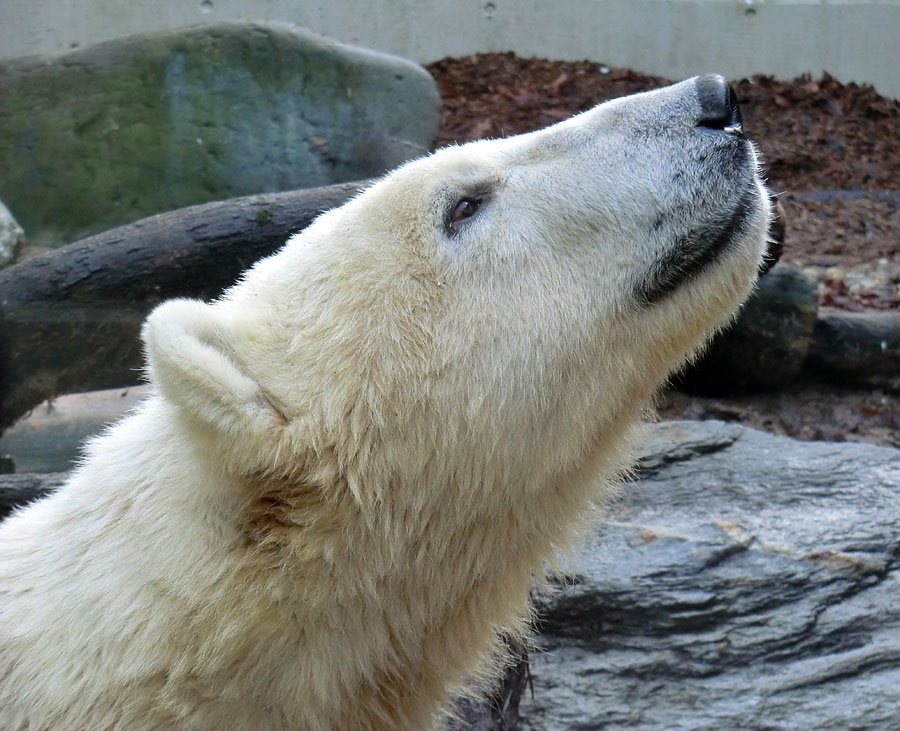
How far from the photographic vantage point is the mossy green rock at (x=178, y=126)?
7535mm

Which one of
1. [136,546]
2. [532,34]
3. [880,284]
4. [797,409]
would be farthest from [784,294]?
[532,34]

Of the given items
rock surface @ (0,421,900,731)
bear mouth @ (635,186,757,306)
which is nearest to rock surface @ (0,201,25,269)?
rock surface @ (0,421,900,731)

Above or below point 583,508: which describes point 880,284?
below

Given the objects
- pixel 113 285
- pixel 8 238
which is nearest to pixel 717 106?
pixel 113 285

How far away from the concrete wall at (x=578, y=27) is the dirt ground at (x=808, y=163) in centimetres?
18

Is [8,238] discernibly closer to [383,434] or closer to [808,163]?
[383,434]

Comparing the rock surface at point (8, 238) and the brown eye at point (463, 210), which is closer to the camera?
the brown eye at point (463, 210)

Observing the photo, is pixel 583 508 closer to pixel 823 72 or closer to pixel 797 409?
pixel 797 409

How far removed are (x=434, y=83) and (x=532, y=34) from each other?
1450 millimetres

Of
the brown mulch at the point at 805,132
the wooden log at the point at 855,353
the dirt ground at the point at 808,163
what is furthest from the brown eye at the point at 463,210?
the brown mulch at the point at 805,132

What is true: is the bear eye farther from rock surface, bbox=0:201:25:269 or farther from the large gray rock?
rock surface, bbox=0:201:25:269

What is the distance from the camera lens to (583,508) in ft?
7.50

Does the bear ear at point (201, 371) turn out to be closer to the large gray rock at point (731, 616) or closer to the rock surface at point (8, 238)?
the large gray rock at point (731, 616)

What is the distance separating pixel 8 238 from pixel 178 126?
192 cm
